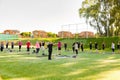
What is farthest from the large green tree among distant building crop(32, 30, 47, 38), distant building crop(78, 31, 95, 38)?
distant building crop(32, 30, 47, 38)

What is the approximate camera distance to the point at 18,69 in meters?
22.2

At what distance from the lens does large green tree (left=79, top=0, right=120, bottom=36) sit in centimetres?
6894

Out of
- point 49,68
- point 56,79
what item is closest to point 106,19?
point 49,68

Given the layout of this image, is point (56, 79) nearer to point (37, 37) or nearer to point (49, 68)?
point (49, 68)

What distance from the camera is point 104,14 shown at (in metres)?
70.6

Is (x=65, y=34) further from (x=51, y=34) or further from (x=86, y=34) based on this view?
(x=51, y=34)

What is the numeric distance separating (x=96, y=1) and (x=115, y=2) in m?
5.78

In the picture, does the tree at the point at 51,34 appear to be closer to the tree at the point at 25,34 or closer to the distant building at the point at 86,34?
the tree at the point at 25,34

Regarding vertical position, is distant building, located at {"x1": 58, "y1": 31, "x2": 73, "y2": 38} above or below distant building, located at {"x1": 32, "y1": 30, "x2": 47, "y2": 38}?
below

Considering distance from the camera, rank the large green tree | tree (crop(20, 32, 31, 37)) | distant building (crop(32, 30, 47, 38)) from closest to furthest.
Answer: the large green tree < distant building (crop(32, 30, 47, 38)) < tree (crop(20, 32, 31, 37))

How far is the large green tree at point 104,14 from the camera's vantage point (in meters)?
68.9

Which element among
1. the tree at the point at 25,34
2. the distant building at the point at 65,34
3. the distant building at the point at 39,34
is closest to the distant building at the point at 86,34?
the distant building at the point at 65,34

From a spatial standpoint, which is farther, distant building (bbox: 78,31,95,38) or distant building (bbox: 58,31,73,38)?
distant building (bbox: 58,31,73,38)

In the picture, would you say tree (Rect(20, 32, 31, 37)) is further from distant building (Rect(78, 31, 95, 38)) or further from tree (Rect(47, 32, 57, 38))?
distant building (Rect(78, 31, 95, 38))
